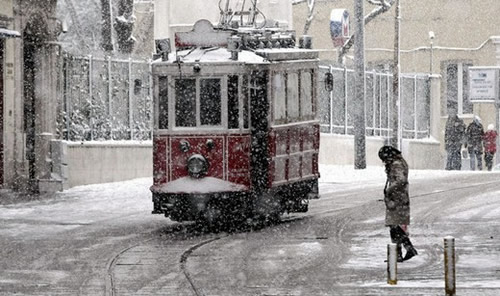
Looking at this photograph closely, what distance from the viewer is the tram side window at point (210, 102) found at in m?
24.9

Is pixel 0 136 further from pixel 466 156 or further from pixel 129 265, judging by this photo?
pixel 466 156

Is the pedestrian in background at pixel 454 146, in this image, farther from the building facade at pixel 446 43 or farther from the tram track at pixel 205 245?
the tram track at pixel 205 245

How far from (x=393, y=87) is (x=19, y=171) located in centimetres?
1798

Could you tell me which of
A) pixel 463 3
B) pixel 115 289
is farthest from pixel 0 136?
pixel 463 3

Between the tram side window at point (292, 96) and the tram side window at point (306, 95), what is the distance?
0.24 metres

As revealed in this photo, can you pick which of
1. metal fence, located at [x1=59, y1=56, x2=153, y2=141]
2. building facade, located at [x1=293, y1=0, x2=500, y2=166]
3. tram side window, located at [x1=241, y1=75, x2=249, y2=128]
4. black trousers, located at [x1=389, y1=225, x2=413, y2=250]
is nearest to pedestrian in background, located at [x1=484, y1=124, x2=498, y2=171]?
building facade, located at [x1=293, y1=0, x2=500, y2=166]

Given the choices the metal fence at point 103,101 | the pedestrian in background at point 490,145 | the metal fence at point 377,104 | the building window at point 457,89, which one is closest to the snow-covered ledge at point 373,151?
the metal fence at point 377,104

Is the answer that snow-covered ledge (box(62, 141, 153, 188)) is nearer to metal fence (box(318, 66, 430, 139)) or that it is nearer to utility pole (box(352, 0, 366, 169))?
utility pole (box(352, 0, 366, 169))

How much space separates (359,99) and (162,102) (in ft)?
57.1

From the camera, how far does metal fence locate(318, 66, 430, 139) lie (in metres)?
45.7

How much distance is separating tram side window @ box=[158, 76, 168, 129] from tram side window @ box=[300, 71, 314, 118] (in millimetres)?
2726

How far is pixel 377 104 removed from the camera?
4878 cm

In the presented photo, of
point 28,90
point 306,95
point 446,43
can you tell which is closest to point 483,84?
point 446,43

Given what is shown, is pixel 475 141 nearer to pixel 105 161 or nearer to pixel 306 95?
pixel 105 161
